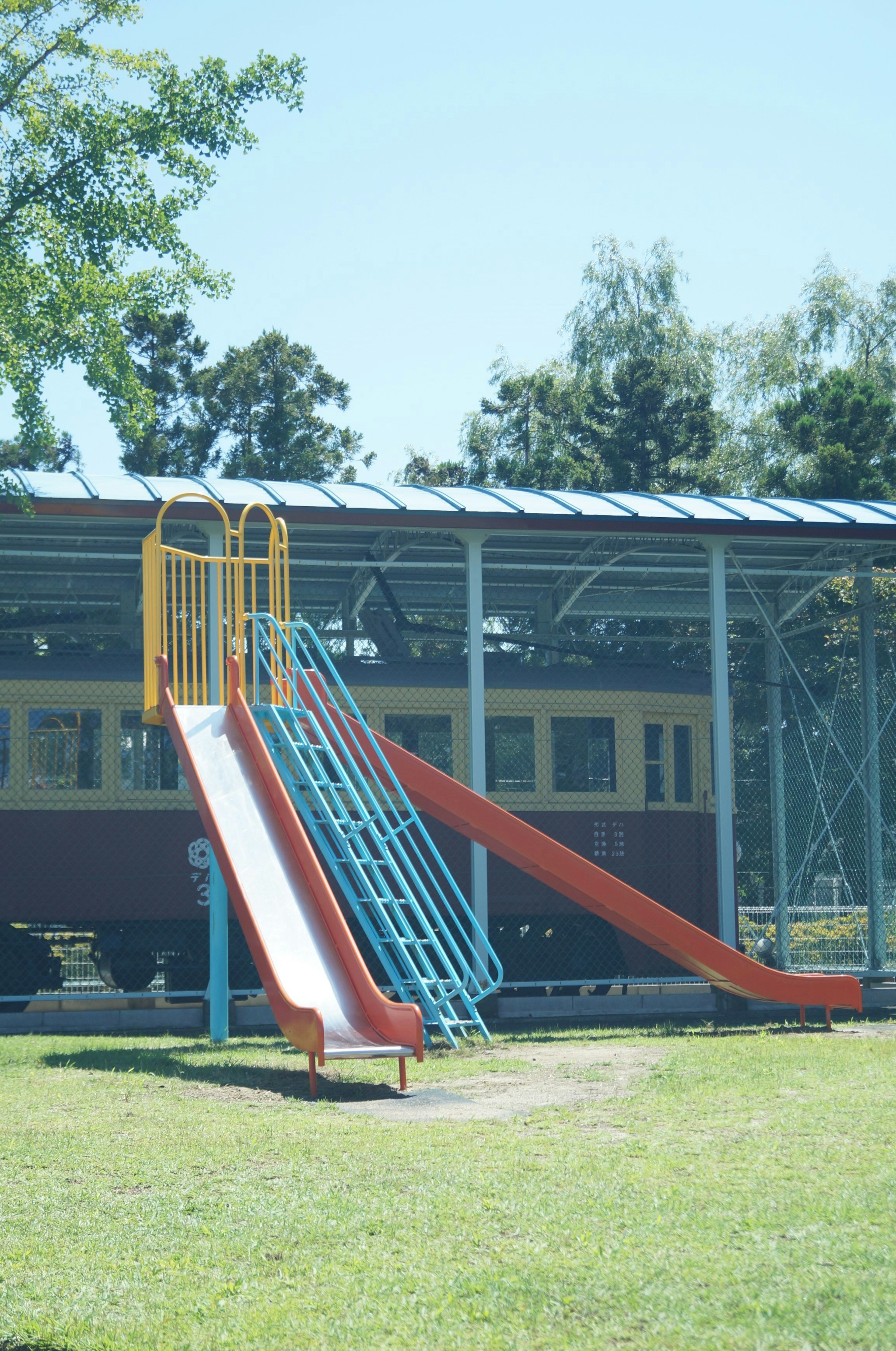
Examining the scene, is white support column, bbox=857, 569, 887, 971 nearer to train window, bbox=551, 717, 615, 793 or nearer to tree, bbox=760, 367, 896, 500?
train window, bbox=551, 717, 615, 793

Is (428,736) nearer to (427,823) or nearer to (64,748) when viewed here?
(427,823)

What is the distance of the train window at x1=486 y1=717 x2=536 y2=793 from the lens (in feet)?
42.2

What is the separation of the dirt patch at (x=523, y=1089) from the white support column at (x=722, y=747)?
2786 mm

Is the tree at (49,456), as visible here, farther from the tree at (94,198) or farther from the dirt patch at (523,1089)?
the dirt patch at (523,1089)

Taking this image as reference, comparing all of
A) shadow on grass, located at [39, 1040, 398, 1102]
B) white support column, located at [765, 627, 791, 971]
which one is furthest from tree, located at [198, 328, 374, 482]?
Result: shadow on grass, located at [39, 1040, 398, 1102]

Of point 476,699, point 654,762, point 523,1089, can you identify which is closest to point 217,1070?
point 523,1089

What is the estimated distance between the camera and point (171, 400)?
2991 centimetres

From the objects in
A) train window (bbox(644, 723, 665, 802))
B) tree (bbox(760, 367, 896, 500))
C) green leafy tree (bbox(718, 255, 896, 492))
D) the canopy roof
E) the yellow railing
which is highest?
green leafy tree (bbox(718, 255, 896, 492))

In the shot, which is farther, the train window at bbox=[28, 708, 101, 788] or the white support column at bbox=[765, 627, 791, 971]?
the white support column at bbox=[765, 627, 791, 971]

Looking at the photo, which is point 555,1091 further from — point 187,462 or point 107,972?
point 187,462

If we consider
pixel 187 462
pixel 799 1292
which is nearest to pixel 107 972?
pixel 799 1292

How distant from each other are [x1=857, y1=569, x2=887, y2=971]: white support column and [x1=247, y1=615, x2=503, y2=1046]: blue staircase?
3712mm

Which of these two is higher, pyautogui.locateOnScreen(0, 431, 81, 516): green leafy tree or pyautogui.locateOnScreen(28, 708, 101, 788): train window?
pyautogui.locateOnScreen(0, 431, 81, 516): green leafy tree

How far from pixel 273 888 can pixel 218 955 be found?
2441 mm
